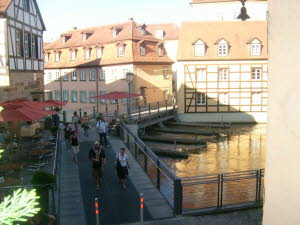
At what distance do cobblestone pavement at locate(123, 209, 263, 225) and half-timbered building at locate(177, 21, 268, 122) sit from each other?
22999 millimetres

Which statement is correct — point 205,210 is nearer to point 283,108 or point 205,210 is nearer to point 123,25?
point 283,108

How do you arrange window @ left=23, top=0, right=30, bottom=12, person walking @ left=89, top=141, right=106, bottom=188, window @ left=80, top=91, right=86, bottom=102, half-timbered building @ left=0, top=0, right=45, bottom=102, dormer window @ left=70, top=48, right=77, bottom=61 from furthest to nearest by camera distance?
dormer window @ left=70, top=48, right=77, bottom=61 → window @ left=80, top=91, right=86, bottom=102 → window @ left=23, top=0, right=30, bottom=12 → half-timbered building @ left=0, top=0, right=45, bottom=102 → person walking @ left=89, top=141, right=106, bottom=188

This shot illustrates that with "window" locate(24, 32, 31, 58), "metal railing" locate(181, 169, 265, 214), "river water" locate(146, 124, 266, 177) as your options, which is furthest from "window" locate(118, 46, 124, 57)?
"metal railing" locate(181, 169, 265, 214)

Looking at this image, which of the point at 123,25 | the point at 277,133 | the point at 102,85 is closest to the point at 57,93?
the point at 102,85

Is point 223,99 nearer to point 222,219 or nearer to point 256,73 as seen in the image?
point 256,73

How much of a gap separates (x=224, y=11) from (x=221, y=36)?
34.0 feet

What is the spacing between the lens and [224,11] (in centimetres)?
4203

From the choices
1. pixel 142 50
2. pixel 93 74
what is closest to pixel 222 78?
pixel 142 50

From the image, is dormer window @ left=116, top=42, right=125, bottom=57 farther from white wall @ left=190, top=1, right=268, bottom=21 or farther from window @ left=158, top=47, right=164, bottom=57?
white wall @ left=190, top=1, right=268, bottom=21

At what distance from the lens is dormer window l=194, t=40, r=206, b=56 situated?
32156 mm

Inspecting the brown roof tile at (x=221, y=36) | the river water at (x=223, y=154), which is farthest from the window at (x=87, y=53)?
the river water at (x=223, y=154)

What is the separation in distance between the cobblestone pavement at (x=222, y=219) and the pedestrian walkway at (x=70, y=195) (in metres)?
1.79

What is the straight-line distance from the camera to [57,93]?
45.5 meters

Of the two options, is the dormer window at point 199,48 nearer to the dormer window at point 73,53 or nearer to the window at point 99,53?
the window at point 99,53
